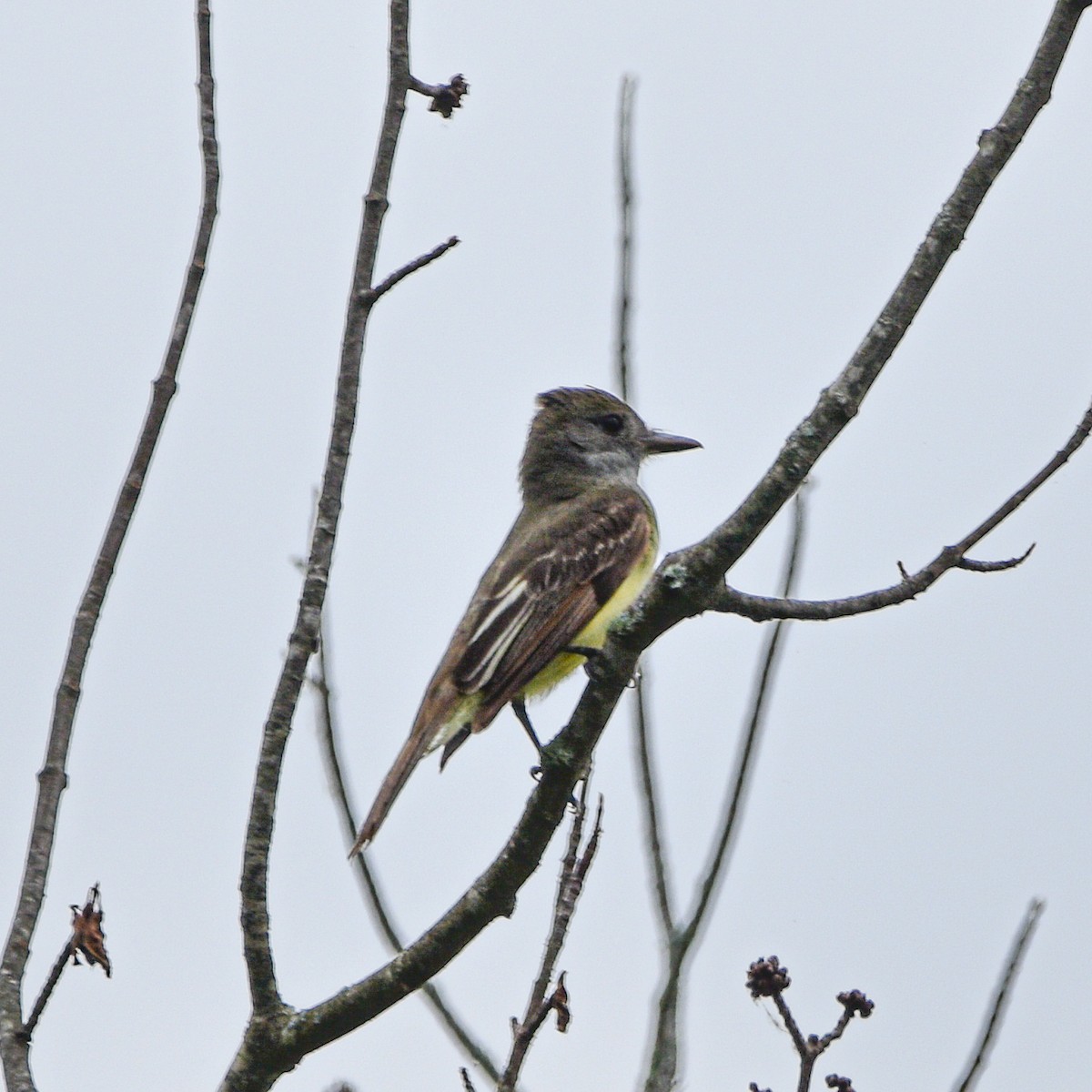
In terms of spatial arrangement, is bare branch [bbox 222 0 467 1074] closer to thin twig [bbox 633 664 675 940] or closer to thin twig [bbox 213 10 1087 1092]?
thin twig [bbox 213 10 1087 1092]

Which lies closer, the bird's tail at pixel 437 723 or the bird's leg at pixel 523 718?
the bird's tail at pixel 437 723

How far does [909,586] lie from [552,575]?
3497 mm

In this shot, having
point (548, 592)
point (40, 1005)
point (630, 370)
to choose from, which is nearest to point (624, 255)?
point (630, 370)

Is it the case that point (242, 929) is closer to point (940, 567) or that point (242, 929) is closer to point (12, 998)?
point (12, 998)

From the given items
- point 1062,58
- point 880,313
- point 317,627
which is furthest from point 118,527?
point 1062,58

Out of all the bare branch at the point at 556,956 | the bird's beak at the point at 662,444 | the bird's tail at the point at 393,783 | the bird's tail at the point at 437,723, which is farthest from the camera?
the bird's beak at the point at 662,444

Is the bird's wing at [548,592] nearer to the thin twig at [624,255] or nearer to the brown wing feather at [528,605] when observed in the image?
the brown wing feather at [528,605]

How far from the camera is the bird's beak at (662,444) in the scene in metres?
9.88

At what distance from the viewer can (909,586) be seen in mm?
4441

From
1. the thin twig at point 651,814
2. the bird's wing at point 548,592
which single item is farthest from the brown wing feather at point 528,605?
the thin twig at point 651,814

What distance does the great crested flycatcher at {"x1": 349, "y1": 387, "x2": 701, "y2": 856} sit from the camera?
23.1 ft

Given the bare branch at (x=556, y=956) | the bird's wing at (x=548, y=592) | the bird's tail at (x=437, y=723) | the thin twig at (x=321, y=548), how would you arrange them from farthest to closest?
the bird's wing at (x=548, y=592)
the bird's tail at (x=437, y=723)
the thin twig at (x=321, y=548)
the bare branch at (x=556, y=956)

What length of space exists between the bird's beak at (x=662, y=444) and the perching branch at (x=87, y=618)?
224 inches

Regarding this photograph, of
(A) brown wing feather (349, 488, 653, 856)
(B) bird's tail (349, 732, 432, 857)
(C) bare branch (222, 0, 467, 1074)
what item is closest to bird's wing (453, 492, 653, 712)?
(A) brown wing feather (349, 488, 653, 856)
